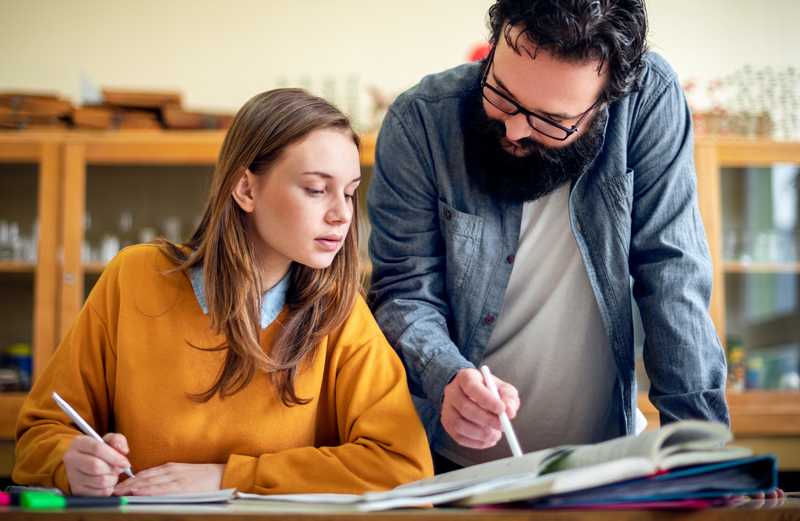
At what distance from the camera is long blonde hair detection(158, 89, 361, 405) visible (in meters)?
0.95

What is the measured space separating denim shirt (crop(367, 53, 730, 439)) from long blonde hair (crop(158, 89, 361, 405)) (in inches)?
4.3

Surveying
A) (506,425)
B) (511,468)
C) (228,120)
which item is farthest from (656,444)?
(228,120)

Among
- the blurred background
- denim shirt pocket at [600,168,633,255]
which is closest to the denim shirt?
denim shirt pocket at [600,168,633,255]

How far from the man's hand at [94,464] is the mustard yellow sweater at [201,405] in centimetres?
12

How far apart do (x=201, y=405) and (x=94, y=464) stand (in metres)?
0.24

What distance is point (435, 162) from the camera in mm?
1136

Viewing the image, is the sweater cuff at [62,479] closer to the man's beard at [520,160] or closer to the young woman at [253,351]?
the young woman at [253,351]

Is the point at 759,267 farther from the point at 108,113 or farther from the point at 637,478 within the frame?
the point at 108,113

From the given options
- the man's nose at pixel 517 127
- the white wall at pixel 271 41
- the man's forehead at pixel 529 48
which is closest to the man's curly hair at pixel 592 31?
the man's forehead at pixel 529 48

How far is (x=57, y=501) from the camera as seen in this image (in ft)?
1.65

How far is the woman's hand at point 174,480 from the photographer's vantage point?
0.80 m

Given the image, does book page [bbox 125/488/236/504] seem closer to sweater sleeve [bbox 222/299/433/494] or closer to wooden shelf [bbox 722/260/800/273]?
sweater sleeve [bbox 222/299/433/494]

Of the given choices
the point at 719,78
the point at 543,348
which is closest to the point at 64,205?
the point at 543,348

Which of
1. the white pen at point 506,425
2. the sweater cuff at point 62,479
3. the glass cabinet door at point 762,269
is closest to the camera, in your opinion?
the white pen at point 506,425
